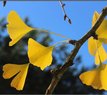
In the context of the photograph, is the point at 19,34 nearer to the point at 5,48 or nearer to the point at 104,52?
the point at 104,52

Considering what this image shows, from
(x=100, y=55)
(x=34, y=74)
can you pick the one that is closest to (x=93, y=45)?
(x=100, y=55)

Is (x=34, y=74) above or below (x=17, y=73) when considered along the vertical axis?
Answer: below

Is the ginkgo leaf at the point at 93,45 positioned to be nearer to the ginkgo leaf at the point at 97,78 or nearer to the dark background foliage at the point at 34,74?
the ginkgo leaf at the point at 97,78

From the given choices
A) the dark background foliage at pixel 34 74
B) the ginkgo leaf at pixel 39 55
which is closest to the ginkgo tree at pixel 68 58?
the ginkgo leaf at pixel 39 55

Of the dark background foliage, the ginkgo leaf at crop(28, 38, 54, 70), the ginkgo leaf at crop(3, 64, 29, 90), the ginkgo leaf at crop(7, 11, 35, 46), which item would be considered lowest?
the dark background foliage

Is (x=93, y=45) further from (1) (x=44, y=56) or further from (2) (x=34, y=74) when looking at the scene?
(2) (x=34, y=74)

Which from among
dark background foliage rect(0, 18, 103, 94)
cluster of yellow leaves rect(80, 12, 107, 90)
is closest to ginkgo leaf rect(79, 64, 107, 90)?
cluster of yellow leaves rect(80, 12, 107, 90)

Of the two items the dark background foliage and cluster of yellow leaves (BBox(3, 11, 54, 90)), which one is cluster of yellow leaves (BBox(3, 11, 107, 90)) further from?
the dark background foliage

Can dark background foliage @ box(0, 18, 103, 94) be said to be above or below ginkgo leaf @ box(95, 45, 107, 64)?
below
